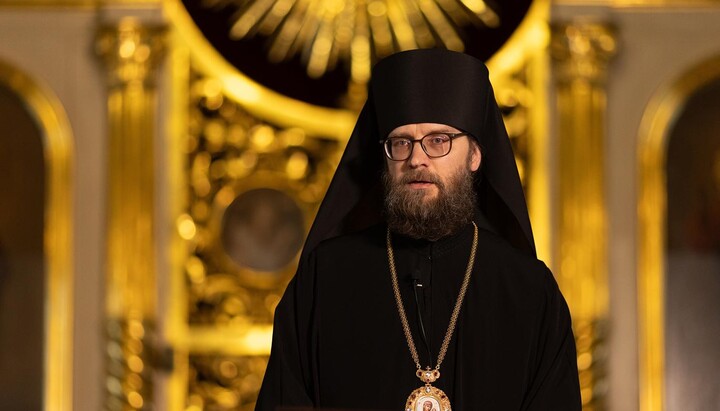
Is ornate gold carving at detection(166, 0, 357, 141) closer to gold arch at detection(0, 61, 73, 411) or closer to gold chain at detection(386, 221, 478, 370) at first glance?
gold arch at detection(0, 61, 73, 411)

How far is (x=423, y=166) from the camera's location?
3.91 metres

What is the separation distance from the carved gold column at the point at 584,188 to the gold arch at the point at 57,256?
7.54 feet

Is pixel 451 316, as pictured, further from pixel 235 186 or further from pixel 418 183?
pixel 235 186

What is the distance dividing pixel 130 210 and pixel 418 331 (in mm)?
3323

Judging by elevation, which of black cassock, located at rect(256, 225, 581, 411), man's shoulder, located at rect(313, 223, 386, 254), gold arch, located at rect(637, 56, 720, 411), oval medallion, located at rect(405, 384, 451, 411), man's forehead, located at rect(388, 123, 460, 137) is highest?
gold arch, located at rect(637, 56, 720, 411)

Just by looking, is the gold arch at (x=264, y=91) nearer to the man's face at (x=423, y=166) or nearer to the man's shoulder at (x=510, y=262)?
the man's shoulder at (x=510, y=262)

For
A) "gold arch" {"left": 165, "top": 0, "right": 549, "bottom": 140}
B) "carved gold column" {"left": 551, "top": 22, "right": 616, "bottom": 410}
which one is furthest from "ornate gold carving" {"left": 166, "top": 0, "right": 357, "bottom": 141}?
"carved gold column" {"left": 551, "top": 22, "right": 616, "bottom": 410}

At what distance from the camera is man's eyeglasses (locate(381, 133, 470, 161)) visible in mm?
3917

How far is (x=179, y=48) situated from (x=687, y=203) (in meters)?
2.52

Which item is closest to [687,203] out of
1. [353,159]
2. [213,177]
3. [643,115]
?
[643,115]

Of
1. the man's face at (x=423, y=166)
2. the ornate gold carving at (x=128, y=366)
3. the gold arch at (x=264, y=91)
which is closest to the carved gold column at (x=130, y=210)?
the ornate gold carving at (x=128, y=366)

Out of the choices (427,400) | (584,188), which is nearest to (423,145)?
(427,400)

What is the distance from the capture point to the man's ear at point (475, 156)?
4.05 m

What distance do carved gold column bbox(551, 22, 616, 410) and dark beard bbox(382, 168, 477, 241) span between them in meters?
2.98
